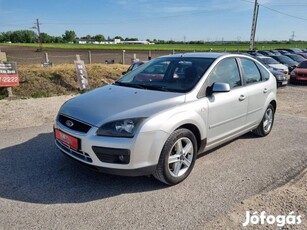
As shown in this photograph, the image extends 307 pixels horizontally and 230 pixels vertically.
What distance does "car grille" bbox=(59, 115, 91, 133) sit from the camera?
324 cm

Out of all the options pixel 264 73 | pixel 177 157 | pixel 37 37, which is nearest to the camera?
pixel 177 157

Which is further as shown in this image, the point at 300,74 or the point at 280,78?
the point at 300,74

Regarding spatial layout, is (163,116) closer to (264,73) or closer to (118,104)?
(118,104)

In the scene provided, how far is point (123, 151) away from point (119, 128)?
257 millimetres

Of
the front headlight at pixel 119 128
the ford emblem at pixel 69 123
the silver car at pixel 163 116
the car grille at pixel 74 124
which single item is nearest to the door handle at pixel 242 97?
the silver car at pixel 163 116

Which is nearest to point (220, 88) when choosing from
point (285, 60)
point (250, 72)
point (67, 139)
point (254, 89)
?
point (254, 89)

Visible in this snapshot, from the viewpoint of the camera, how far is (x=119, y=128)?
3115mm

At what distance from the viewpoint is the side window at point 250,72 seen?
480 centimetres

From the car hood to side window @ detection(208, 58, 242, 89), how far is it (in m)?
0.74

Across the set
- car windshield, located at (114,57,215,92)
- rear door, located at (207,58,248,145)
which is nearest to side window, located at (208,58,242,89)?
rear door, located at (207,58,248,145)

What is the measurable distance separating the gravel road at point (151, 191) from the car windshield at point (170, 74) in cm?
125

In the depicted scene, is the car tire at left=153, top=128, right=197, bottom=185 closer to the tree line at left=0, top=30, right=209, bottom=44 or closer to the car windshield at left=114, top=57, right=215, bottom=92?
the car windshield at left=114, top=57, right=215, bottom=92

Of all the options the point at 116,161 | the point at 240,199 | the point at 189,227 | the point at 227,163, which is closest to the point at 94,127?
the point at 116,161

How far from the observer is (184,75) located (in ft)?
13.5
